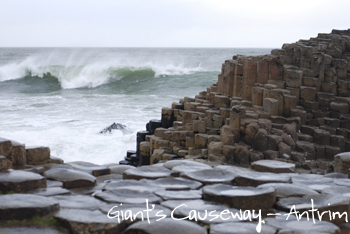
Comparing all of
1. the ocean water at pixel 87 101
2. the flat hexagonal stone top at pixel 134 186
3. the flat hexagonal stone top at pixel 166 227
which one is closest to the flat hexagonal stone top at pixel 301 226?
the flat hexagonal stone top at pixel 166 227

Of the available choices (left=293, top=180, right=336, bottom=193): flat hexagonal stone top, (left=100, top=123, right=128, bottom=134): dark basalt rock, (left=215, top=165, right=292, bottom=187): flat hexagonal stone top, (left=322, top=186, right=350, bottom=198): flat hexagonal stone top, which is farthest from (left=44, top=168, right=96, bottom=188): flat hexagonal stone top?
(left=100, top=123, right=128, bottom=134): dark basalt rock

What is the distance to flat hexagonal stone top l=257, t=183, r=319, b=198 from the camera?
384 cm

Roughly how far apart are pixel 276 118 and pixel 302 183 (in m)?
4.08

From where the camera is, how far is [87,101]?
22.7 meters

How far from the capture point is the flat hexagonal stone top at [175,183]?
13.2 feet

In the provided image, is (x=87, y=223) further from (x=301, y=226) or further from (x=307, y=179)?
(x=307, y=179)

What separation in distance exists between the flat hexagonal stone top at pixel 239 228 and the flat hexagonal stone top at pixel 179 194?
2.20 feet

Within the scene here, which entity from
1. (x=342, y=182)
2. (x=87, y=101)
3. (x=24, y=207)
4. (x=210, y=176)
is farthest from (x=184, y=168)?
(x=87, y=101)

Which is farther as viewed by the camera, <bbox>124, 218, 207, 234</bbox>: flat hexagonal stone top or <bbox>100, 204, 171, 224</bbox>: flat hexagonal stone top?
<bbox>100, 204, 171, 224</bbox>: flat hexagonal stone top

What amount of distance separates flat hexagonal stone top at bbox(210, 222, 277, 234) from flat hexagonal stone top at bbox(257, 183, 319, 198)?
0.79 m

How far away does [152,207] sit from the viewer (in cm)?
338

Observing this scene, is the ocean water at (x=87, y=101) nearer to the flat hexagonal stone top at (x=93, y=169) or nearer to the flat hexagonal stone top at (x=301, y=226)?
the flat hexagonal stone top at (x=93, y=169)

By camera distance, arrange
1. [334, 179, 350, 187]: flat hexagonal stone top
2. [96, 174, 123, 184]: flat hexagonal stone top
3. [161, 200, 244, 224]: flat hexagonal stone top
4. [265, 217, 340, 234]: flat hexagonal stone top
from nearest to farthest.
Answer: [265, 217, 340, 234]: flat hexagonal stone top
[161, 200, 244, 224]: flat hexagonal stone top
[334, 179, 350, 187]: flat hexagonal stone top
[96, 174, 123, 184]: flat hexagonal stone top

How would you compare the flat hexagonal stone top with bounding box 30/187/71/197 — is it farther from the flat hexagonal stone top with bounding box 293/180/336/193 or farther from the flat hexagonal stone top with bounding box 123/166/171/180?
the flat hexagonal stone top with bounding box 293/180/336/193
